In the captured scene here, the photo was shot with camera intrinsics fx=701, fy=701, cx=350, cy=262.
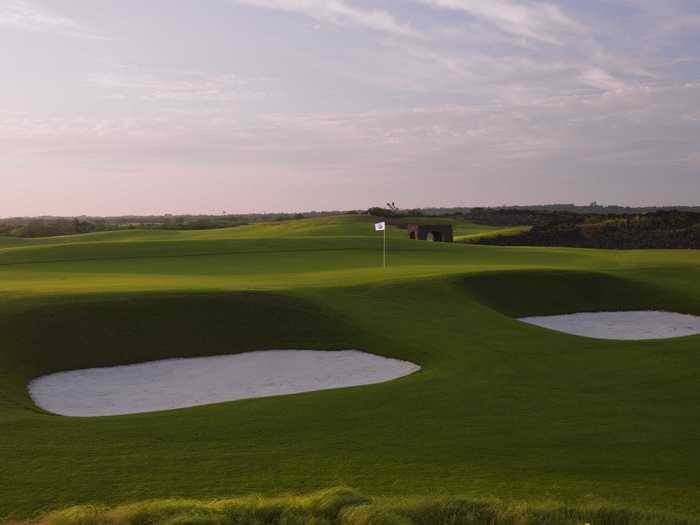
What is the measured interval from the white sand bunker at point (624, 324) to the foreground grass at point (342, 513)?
66.4ft

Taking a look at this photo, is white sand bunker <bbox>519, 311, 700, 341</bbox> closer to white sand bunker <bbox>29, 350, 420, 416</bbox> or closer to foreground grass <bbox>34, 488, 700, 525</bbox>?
white sand bunker <bbox>29, 350, 420, 416</bbox>

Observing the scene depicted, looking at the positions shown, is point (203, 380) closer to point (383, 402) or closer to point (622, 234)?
point (383, 402)

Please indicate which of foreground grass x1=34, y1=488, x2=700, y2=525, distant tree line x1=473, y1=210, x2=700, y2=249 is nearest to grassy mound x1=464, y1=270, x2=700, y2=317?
foreground grass x1=34, y1=488, x2=700, y2=525

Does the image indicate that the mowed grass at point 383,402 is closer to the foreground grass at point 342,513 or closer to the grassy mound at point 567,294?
the grassy mound at point 567,294

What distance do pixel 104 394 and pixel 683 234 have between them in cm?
7857

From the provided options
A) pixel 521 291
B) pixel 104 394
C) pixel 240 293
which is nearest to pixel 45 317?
pixel 104 394

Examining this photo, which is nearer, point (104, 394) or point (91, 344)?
point (104, 394)

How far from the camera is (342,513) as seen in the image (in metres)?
8.62

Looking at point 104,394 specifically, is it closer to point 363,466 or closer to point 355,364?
point 355,364

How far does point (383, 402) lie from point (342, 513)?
21.5ft

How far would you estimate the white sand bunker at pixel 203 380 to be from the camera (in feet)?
58.7

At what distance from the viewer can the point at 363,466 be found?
36.1 feet

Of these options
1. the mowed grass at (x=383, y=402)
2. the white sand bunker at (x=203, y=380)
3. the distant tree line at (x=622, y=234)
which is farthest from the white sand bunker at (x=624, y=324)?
the distant tree line at (x=622, y=234)

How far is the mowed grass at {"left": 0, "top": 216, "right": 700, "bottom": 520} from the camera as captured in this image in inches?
404
